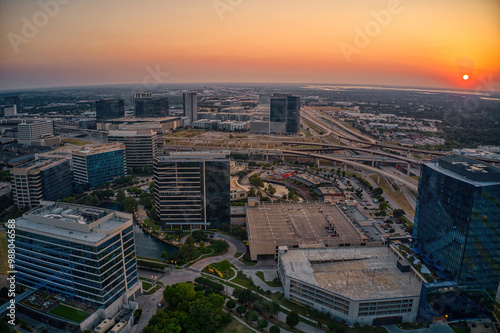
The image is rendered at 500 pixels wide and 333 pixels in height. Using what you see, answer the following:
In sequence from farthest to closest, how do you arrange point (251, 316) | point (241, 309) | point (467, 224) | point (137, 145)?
point (137, 145) < point (241, 309) < point (467, 224) < point (251, 316)

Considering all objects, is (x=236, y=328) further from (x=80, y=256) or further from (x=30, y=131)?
(x=30, y=131)

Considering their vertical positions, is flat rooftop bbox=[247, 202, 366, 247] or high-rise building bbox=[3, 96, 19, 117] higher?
high-rise building bbox=[3, 96, 19, 117]

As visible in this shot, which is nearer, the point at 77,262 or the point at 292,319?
the point at 77,262

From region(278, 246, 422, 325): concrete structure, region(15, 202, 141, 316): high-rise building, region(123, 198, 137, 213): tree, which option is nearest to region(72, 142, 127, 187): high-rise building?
region(123, 198, 137, 213): tree

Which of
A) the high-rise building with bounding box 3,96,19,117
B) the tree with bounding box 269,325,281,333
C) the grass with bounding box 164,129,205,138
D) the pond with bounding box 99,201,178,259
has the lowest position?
the pond with bounding box 99,201,178,259

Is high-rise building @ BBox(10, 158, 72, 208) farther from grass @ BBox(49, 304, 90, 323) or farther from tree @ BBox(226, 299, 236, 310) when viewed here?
tree @ BBox(226, 299, 236, 310)

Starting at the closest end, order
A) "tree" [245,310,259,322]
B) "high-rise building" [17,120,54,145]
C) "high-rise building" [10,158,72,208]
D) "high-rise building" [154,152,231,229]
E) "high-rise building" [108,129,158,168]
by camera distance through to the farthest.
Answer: "tree" [245,310,259,322]
"high-rise building" [154,152,231,229]
"high-rise building" [10,158,72,208]
"high-rise building" [108,129,158,168]
"high-rise building" [17,120,54,145]

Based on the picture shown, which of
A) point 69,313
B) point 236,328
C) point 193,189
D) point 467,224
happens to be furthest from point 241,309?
point 467,224

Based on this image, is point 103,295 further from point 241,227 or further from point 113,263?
point 241,227
